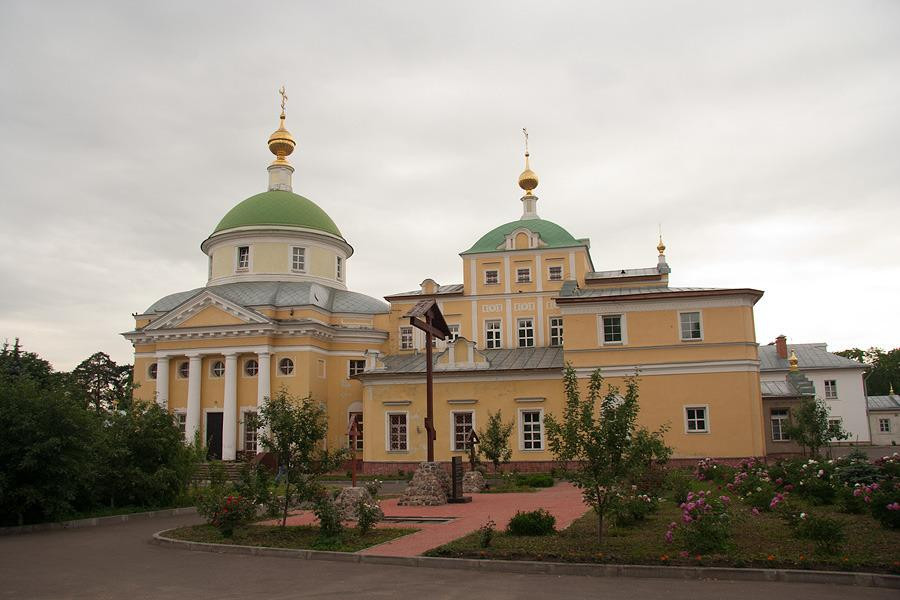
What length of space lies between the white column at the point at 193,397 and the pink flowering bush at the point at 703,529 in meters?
32.5

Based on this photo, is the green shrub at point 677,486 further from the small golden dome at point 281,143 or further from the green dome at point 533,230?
the small golden dome at point 281,143

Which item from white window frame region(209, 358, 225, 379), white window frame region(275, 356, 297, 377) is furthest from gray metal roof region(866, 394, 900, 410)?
white window frame region(209, 358, 225, 379)

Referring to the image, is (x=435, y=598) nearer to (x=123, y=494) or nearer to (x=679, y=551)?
(x=679, y=551)

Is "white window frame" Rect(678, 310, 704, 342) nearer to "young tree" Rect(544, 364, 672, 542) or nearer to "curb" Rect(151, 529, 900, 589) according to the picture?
"young tree" Rect(544, 364, 672, 542)

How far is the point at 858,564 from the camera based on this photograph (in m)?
10.3

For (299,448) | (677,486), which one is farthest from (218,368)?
(677,486)

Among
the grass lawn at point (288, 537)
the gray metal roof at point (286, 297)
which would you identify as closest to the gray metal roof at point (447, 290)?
the gray metal roof at point (286, 297)

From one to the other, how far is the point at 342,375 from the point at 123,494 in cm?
2080

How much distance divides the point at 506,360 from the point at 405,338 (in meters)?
8.30

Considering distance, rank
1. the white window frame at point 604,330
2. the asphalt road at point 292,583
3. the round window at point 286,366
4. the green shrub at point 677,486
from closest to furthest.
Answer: the asphalt road at point 292,583 < the green shrub at point 677,486 < the white window frame at point 604,330 < the round window at point 286,366

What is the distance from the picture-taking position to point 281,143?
162 feet

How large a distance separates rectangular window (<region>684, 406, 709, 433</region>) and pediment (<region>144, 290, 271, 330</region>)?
21.9 m

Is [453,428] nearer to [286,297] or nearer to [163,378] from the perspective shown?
[286,297]

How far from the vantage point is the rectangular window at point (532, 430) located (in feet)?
109
